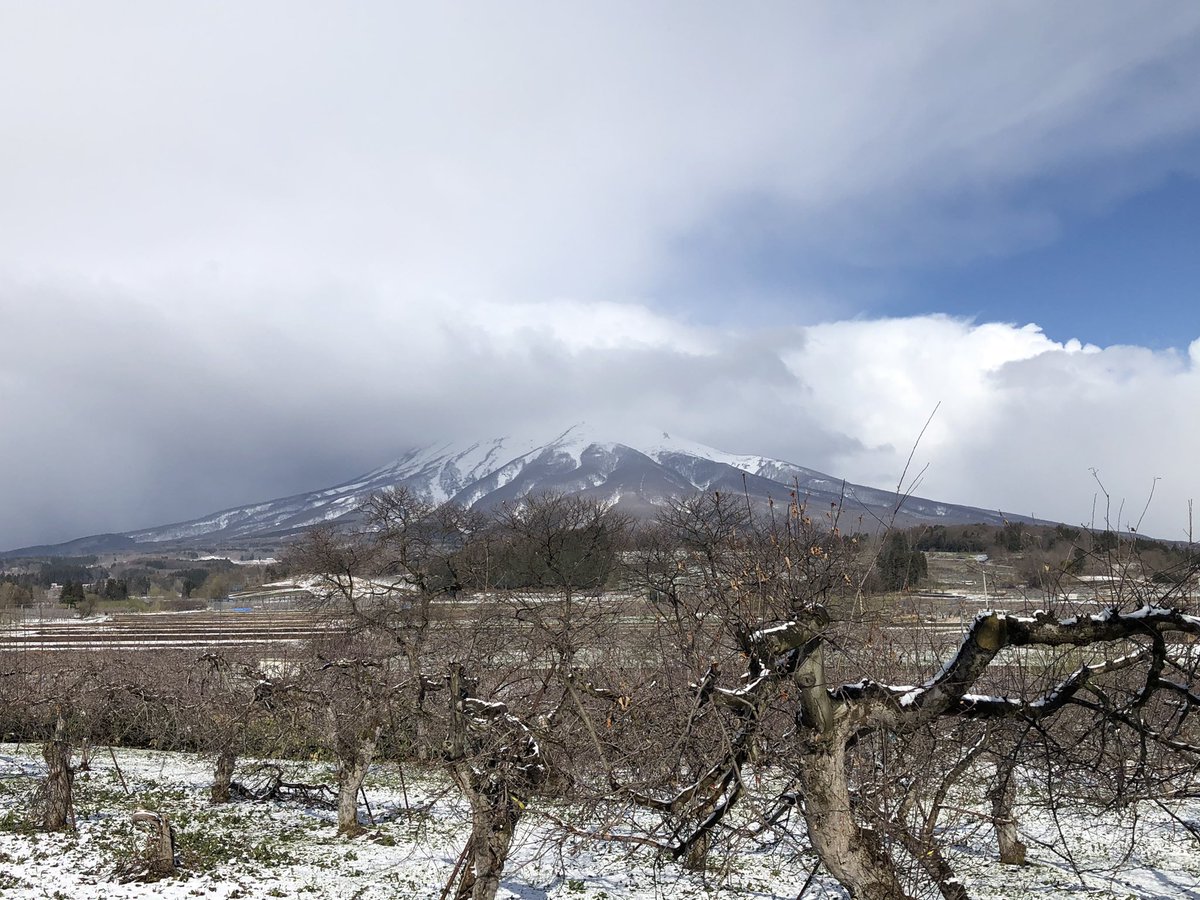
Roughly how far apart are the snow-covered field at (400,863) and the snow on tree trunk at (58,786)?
38cm

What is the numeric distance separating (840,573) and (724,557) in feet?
4.08

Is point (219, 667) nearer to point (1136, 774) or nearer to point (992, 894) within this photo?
point (992, 894)

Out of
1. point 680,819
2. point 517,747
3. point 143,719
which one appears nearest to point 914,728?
point 680,819

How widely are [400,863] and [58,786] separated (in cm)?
746

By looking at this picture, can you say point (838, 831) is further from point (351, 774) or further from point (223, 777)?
point (223, 777)

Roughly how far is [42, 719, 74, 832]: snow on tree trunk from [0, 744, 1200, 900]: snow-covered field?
377 millimetres

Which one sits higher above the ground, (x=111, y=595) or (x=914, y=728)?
(x=914, y=728)

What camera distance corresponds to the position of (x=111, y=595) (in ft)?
348

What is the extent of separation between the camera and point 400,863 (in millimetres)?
13914

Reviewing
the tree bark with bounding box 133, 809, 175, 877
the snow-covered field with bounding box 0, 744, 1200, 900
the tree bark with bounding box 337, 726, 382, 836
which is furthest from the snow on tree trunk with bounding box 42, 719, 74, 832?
the tree bark with bounding box 337, 726, 382, 836

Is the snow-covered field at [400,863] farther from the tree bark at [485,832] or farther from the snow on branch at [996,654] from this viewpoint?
the snow on branch at [996,654]

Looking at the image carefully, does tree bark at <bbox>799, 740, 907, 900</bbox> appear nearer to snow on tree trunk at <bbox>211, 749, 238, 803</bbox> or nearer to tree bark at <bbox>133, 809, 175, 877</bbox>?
tree bark at <bbox>133, 809, 175, 877</bbox>

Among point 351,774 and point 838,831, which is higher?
point 838,831

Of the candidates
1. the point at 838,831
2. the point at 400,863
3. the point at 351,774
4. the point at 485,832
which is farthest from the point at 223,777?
the point at 838,831
